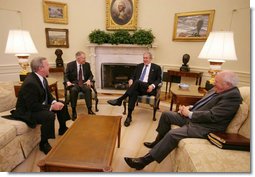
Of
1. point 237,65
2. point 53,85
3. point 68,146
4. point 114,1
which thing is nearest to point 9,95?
point 53,85

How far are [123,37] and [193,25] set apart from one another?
5.63ft

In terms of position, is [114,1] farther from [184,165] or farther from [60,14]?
[184,165]

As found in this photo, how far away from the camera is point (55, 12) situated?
425cm

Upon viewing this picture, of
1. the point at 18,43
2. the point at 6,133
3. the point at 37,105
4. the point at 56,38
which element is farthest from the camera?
the point at 56,38

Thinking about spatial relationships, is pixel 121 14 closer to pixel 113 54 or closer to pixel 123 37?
pixel 123 37

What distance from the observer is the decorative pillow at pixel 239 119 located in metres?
1.60

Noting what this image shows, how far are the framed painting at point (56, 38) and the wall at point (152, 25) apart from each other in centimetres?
10

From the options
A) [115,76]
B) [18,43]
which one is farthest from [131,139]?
[115,76]

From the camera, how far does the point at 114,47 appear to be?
4.55 meters

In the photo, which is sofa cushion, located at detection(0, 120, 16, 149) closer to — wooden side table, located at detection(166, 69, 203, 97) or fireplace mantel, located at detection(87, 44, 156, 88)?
fireplace mantel, located at detection(87, 44, 156, 88)

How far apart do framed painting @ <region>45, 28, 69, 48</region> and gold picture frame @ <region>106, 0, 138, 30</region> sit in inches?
44.9

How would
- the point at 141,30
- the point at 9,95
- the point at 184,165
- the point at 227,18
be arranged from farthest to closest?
the point at 141,30
the point at 227,18
the point at 9,95
the point at 184,165

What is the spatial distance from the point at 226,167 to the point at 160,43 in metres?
3.70

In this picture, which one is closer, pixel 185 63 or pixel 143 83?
pixel 143 83
